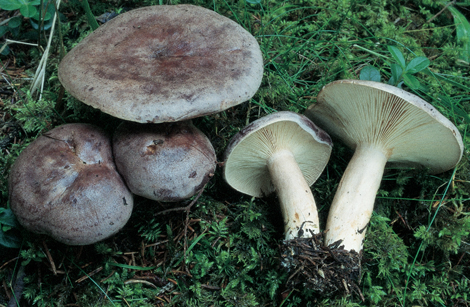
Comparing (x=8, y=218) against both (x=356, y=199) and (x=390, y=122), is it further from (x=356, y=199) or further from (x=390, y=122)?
(x=390, y=122)

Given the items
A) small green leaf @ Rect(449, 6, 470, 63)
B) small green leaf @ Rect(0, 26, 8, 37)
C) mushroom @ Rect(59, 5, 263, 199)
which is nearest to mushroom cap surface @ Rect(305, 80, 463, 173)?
mushroom @ Rect(59, 5, 263, 199)

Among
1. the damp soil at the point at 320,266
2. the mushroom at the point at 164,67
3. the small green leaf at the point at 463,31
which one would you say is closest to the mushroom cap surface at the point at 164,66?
the mushroom at the point at 164,67

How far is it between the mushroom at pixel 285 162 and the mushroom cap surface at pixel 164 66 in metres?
0.37

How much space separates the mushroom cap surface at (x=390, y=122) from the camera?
2.10 metres

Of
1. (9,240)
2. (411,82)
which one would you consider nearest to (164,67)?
(9,240)

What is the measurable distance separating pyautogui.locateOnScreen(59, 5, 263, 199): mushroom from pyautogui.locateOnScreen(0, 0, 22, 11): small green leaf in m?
0.70

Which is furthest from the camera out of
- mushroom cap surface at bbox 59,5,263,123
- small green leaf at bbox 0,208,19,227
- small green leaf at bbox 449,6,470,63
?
small green leaf at bbox 449,6,470,63

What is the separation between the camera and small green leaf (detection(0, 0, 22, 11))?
248cm

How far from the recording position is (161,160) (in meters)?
2.08

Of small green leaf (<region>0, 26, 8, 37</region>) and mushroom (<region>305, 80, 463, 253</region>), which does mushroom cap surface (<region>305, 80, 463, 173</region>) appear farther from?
small green leaf (<region>0, 26, 8, 37</region>)

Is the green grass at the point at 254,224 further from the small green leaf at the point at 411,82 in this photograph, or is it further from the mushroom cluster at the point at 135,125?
the mushroom cluster at the point at 135,125

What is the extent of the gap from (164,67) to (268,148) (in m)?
0.94

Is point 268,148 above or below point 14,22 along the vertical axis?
below

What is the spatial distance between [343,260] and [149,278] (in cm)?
131
